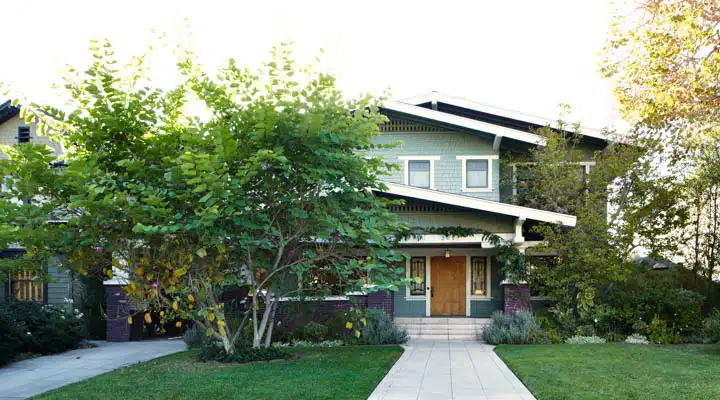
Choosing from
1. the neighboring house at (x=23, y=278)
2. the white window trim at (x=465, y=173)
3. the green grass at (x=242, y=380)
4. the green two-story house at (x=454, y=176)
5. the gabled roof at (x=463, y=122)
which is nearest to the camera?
the green grass at (x=242, y=380)

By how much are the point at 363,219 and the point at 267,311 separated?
128 inches

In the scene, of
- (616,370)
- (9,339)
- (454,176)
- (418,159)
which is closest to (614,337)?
(616,370)

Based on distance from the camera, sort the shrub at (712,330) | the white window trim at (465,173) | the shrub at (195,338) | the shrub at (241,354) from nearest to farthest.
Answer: the shrub at (241,354) → the shrub at (712,330) → the shrub at (195,338) → the white window trim at (465,173)

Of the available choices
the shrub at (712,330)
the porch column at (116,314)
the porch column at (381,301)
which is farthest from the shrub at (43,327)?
the shrub at (712,330)

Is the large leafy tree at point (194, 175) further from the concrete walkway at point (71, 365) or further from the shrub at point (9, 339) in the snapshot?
the shrub at point (9, 339)

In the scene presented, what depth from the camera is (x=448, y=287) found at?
66.3 ft

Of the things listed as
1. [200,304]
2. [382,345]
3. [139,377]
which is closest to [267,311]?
[200,304]

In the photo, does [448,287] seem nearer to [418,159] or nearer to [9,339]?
[418,159]

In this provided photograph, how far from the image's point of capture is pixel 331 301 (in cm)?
1833

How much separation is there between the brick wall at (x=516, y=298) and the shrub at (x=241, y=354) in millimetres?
6814

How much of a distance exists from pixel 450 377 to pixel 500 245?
722 cm

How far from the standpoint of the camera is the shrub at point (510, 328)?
16.5m

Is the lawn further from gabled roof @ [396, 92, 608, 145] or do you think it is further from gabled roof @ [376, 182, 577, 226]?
gabled roof @ [396, 92, 608, 145]

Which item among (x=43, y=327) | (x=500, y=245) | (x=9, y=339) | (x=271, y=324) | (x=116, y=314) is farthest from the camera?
(x=116, y=314)
